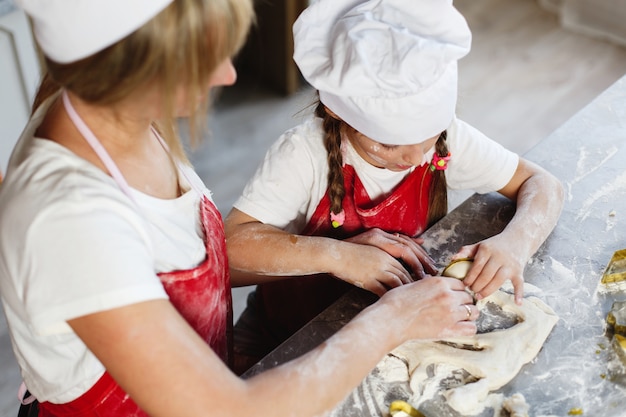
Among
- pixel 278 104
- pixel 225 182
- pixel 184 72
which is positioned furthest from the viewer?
pixel 278 104

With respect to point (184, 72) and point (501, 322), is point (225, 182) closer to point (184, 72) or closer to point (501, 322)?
point (501, 322)

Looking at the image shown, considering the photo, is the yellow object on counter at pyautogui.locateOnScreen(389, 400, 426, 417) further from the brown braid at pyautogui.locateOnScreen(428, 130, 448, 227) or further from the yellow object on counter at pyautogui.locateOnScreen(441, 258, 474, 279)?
the brown braid at pyautogui.locateOnScreen(428, 130, 448, 227)

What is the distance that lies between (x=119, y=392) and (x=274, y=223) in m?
0.49

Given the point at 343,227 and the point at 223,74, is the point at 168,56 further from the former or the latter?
the point at 343,227

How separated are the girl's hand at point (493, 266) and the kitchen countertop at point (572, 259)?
0.19 ft

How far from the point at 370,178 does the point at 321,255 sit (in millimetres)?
259

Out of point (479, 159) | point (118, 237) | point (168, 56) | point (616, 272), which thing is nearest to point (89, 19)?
point (168, 56)

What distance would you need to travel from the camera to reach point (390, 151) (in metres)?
1.34

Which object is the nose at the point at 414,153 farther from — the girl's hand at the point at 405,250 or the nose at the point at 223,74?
the nose at the point at 223,74

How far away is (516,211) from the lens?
1.43 metres

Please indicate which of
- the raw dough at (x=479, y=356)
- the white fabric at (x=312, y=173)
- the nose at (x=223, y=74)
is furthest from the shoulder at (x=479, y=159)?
the nose at (x=223, y=74)

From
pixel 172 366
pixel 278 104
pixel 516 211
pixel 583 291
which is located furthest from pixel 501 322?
pixel 278 104

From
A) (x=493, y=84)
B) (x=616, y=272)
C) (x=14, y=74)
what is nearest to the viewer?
(x=616, y=272)

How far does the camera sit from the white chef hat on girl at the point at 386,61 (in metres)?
1.17
